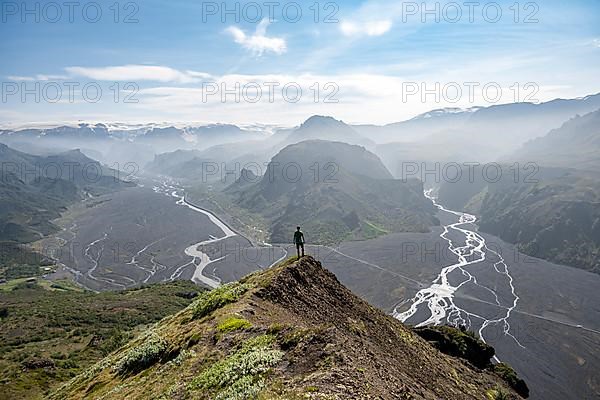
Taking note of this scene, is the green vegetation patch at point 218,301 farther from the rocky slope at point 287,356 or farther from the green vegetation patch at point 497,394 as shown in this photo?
the green vegetation patch at point 497,394

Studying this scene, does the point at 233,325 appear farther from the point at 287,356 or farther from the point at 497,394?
the point at 497,394

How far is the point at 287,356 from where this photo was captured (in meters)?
20.9

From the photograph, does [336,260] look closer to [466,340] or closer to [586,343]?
[586,343]

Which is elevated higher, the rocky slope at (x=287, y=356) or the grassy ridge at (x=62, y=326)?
the rocky slope at (x=287, y=356)

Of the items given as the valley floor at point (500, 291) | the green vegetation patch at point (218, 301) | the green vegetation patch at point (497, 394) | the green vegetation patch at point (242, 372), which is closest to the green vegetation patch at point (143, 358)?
the green vegetation patch at point (218, 301)

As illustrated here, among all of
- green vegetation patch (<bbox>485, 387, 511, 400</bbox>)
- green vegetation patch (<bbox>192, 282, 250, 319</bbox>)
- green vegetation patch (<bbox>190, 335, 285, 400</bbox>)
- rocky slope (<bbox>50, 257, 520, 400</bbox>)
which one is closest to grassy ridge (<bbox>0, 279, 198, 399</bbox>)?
green vegetation patch (<bbox>192, 282, 250, 319</bbox>)

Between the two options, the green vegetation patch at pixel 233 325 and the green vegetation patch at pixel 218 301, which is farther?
the green vegetation patch at pixel 218 301

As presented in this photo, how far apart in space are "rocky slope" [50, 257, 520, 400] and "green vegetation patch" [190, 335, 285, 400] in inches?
2.2

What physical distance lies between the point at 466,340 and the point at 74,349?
77.3m

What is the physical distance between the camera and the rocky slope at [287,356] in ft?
61.2

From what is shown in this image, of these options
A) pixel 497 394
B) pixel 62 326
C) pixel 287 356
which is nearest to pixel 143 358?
pixel 287 356

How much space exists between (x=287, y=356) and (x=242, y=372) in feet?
7.77

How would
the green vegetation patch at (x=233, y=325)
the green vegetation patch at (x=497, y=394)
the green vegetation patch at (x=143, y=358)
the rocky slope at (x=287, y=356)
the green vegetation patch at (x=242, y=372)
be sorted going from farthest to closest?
the green vegetation patch at (x=497, y=394) → the green vegetation patch at (x=143, y=358) → the green vegetation patch at (x=233, y=325) → the rocky slope at (x=287, y=356) → the green vegetation patch at (x=242, y=372)

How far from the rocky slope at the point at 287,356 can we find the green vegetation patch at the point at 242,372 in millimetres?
55
